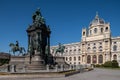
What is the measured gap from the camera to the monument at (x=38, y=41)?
124 feet

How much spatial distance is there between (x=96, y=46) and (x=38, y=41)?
70.4m

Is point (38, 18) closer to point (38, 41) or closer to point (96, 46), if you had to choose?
point (38, 41)

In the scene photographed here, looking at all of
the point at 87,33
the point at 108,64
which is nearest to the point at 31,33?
the point at 108,64

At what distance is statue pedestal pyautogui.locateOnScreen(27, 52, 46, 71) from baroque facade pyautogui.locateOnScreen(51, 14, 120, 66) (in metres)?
65.5

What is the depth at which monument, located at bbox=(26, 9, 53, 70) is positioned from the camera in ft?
124

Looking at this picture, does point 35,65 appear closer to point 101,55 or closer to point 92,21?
point 101,55

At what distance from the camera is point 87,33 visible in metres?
112

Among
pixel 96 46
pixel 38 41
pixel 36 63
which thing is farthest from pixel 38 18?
pixel 96 46

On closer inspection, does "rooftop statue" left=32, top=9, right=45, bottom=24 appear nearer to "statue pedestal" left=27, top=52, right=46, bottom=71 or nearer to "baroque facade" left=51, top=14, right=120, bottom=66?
"statue pedestal" left=27, top=52, right=46, bottom=71

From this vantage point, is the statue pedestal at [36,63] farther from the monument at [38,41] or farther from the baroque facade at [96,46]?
the baroque facade at [96,46]

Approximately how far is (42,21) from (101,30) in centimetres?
7068

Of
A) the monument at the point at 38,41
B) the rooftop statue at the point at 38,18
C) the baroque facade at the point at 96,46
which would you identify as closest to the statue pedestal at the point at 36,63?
the monument at the point at 38,41

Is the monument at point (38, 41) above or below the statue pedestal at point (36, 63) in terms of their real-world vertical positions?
above

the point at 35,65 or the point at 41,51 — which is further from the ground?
the point at 41,51
